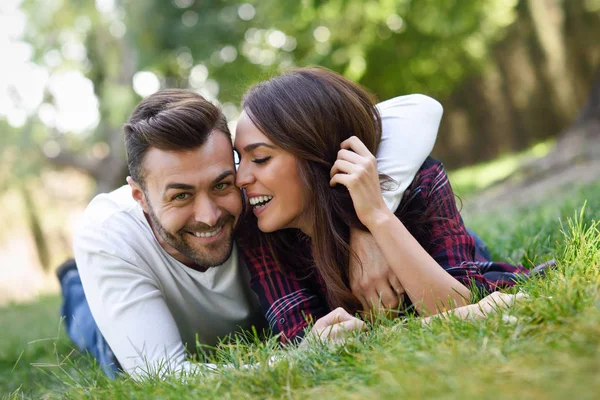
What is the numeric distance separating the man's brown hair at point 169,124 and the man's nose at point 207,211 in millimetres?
249

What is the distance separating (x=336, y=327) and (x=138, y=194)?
51.4 inches

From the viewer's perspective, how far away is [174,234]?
2832 mm

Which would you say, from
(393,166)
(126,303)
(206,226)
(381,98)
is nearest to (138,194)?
(206,226)

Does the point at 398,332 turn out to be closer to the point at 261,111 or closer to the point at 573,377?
the point at 573,377

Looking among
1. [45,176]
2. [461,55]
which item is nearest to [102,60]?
[45,176]

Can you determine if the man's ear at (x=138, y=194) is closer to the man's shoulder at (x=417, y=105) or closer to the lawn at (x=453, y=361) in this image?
the lawn at (x=453, y=361)

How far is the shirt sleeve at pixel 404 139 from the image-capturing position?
2811 millimetres

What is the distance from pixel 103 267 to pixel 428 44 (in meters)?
8.15

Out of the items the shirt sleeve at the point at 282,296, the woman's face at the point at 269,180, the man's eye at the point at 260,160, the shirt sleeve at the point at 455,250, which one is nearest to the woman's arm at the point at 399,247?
the shirt sleeve at the point at 455,250

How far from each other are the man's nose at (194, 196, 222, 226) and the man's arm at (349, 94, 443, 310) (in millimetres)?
627

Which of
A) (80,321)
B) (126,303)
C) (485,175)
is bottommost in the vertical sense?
(485,175)

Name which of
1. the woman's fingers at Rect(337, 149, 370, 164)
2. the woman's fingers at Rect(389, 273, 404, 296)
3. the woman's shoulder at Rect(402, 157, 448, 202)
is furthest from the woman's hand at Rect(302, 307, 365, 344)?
the woman's shoulder at Rect(402, 157, 448, 202)

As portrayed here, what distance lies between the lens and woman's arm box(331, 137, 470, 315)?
8.03 ft

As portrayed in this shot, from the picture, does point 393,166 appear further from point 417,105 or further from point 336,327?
point 336,327
